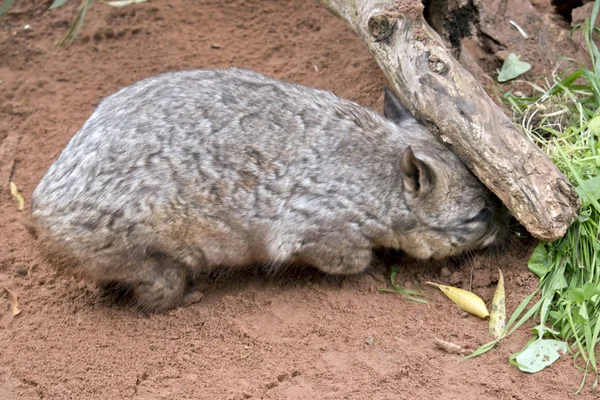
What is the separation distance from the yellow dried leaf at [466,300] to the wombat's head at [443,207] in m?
0.24

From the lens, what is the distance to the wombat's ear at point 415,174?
4.16 meters

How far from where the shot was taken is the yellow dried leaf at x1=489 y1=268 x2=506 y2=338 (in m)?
4.09

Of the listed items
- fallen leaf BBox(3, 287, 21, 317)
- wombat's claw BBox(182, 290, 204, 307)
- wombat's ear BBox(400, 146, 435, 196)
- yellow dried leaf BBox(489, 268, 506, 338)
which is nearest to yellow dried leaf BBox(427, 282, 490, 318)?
yellow dried leaf BBox(489, 268, 506, 338)

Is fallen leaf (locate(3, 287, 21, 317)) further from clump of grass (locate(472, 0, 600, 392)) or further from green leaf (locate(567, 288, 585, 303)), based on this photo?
green leaf (locate(567, 288, 585, 303))

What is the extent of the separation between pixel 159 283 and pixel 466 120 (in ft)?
6.32

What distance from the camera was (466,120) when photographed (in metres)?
4.07

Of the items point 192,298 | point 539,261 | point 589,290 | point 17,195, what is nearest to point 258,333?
point 192,298

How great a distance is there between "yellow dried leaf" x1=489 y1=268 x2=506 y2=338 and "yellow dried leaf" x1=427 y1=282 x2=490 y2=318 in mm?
45

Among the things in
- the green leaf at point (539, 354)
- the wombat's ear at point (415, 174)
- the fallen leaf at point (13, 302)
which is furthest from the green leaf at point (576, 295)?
the fallen leaf at point (13, 302)

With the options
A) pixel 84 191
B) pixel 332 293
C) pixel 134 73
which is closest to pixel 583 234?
pixel 332 293

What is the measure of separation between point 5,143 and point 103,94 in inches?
33.5

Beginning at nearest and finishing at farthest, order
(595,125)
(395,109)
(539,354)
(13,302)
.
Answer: (539,354) < (595,125) < (13,302) < (395,109)

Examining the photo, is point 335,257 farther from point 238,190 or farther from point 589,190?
point 589,190

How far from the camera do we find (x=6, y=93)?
6277 mm
